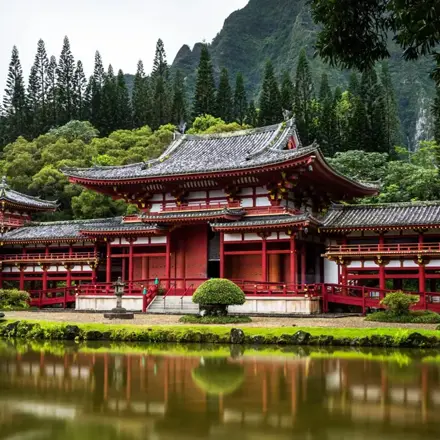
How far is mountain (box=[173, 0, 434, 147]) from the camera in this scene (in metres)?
128

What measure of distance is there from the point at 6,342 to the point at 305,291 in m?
13.9

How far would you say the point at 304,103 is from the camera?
84562mm

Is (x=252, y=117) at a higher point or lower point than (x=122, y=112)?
lower

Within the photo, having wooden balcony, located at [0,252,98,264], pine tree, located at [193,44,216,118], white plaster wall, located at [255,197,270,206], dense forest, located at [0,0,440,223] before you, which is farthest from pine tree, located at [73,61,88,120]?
white plaster wall, located at [255,197,270,206]

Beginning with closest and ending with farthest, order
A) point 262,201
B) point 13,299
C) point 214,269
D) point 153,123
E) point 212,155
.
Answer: point 262,201 < point 13,299 < point 214,269 < point 212,155 < point 153,123

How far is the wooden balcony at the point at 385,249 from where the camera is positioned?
28650mm

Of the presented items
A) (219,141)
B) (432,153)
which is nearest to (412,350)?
(219,141)

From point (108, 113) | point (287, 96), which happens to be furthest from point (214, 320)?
point (108, 113)

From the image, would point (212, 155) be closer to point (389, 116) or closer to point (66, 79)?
point (389, 116)

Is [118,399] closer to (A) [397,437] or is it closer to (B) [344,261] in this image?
(A) [397,437]

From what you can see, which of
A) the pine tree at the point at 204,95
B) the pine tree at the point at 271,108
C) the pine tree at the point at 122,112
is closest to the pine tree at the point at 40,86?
the pine tree at the point at 122,112

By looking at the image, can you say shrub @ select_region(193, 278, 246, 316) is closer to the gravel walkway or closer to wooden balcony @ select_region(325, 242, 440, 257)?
the gravel walkway

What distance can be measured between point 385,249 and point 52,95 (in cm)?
7311

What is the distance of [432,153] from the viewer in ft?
184
